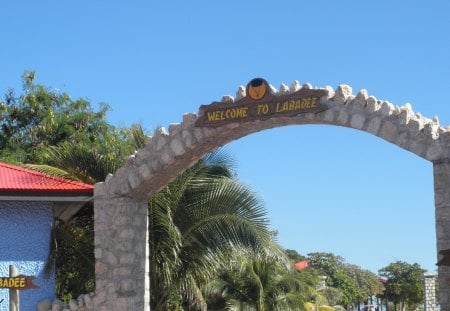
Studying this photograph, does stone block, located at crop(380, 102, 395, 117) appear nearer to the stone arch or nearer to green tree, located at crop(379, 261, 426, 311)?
the stone arch

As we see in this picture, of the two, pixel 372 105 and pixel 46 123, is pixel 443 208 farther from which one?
pixel 46 123

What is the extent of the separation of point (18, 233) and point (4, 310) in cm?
125

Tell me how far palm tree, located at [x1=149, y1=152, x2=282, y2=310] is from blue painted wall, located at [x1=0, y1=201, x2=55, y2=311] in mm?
1819

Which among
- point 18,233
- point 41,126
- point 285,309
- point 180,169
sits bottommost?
point 285,309

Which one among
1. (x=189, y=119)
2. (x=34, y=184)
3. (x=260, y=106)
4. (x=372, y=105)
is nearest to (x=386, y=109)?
(x=372, y=105)

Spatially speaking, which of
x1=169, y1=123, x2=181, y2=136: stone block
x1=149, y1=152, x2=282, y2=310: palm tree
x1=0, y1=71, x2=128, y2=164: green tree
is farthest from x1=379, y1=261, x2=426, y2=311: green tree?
x1=169, y1=123, x2=181, y2=136: stone block

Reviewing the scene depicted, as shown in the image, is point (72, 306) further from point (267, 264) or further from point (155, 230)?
point (267, 264)

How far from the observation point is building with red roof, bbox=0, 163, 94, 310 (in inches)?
494

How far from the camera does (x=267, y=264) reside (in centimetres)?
1978

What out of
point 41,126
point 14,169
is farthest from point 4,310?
point 41,126

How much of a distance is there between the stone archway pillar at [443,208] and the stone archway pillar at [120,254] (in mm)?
4835

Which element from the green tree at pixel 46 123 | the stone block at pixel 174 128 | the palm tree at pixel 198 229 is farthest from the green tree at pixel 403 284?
the stone block at pixel 174 128

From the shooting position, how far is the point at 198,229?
1373 centimetres

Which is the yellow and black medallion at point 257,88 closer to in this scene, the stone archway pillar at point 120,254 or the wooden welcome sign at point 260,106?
the wooden welcome sign at point 260,106
